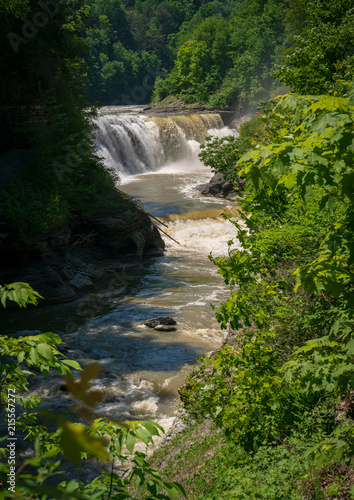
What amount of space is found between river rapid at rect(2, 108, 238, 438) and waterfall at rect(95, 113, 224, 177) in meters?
9.25

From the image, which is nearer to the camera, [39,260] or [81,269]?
[39,260]

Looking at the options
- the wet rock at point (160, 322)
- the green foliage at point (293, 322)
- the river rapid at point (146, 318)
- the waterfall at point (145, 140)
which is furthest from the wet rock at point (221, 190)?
the green foliage at point (293, 322)

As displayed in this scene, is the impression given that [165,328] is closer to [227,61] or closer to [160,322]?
[160,322]

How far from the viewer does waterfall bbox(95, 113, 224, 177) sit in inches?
1185

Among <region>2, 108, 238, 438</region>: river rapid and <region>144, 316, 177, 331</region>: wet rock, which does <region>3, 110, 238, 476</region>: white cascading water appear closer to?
<region>2, 108, 238, 438</region>: river rapid

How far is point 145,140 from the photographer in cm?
3272

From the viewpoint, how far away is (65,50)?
14.8 metres

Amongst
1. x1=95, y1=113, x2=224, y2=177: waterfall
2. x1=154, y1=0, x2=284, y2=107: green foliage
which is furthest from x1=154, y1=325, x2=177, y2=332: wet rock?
x1=154, y1=0, x2=284, y2=107: green foliage

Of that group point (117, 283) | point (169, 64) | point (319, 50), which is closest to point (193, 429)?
point (117, 283)

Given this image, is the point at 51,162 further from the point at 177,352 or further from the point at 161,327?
the point at 177,352

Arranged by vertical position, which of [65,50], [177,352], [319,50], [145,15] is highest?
[145,15]

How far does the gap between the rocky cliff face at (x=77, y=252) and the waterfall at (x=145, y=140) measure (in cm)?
1395

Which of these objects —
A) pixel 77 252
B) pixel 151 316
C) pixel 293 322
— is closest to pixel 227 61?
pixel 77 252

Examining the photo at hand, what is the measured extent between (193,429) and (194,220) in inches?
575
